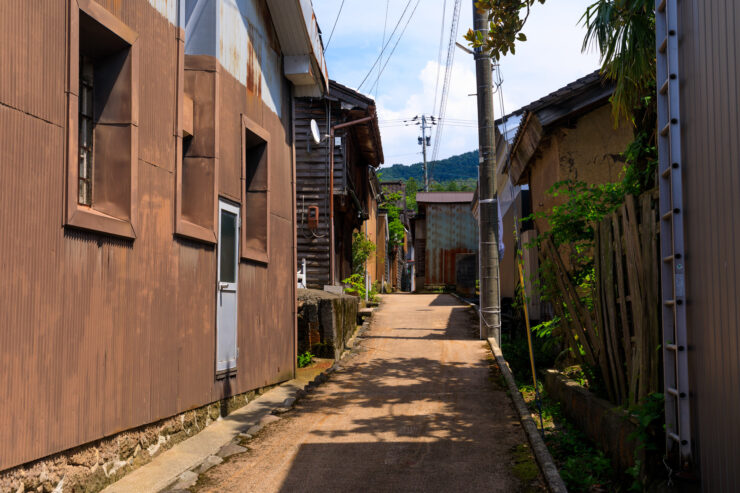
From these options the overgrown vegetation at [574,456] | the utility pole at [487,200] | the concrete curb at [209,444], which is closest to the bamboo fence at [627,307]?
the overgrown vegetation at [574,456]

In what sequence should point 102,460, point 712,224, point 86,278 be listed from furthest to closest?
1. point 102,460
2. point 86,278
3. point 712,224

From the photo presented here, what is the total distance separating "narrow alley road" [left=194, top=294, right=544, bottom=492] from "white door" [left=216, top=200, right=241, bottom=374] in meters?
0.98

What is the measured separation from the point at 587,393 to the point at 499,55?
3.81m

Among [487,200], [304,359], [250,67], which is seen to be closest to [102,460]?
[250,67]

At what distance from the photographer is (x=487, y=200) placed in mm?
13742

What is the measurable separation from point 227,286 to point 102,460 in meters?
2.88

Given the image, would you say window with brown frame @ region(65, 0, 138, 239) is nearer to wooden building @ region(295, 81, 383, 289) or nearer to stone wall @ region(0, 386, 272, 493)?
stone wall @ region(0, 386, 272, 493)

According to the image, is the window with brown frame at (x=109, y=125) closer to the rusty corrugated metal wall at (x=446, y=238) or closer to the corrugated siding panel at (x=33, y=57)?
the corrugated siding panel at (x=33, y=57)

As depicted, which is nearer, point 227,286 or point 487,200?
point 227,286

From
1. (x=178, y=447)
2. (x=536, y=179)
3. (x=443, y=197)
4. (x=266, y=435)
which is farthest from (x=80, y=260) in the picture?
(x=443, y=197)

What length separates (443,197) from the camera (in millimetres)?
33750

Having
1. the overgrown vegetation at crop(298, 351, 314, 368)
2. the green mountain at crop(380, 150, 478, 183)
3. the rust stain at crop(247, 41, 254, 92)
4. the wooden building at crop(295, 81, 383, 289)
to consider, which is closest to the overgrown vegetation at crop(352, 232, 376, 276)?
the wooden building at crop(295, 81, 383, 289)

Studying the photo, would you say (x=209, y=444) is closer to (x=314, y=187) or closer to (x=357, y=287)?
(x=314, y=187)

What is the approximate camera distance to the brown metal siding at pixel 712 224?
374 cm
